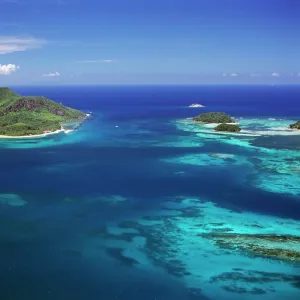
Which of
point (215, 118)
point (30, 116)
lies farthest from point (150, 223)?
point (215, 118)

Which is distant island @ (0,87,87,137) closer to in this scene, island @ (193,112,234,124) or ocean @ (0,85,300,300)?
ocean @ (0,85,300,300)

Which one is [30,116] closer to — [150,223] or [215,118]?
[215,118]

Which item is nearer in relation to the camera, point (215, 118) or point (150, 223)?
point (150, 223)

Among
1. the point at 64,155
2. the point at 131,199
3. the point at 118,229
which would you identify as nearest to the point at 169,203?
the point at 131,199

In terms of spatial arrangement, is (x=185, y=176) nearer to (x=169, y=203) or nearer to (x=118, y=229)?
(x=169, y=203)

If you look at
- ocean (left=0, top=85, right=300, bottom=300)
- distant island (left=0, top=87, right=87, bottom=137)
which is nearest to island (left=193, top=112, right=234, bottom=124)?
distant island (left=0, top=87, right=87, bottom=137)

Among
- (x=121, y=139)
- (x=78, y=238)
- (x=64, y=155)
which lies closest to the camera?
(x=78, y=238)
